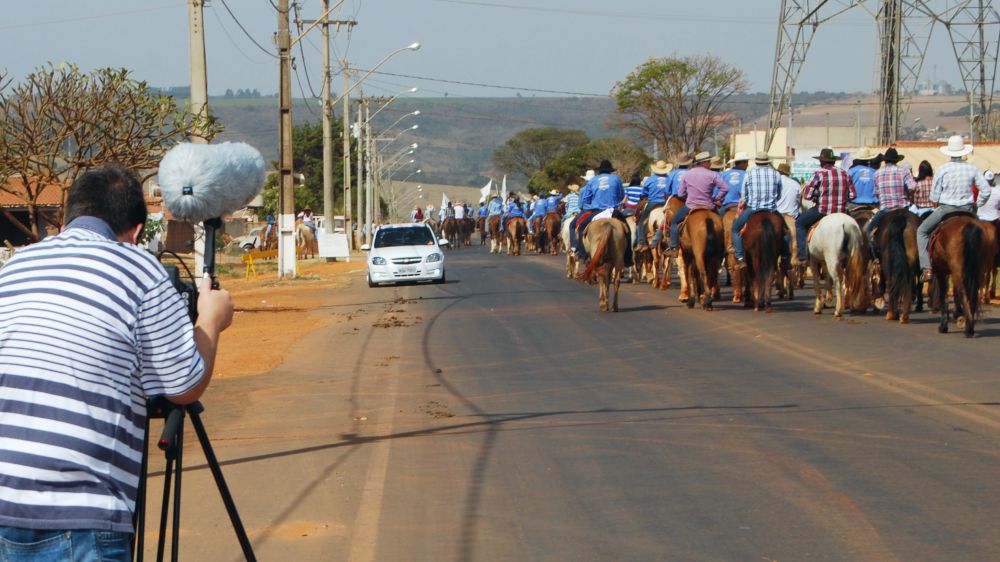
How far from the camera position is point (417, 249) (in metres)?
32.7

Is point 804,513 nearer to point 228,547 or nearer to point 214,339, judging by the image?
point 228,547

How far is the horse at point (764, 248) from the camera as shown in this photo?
20.2m

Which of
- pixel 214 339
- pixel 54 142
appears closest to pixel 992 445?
pixel 214 339

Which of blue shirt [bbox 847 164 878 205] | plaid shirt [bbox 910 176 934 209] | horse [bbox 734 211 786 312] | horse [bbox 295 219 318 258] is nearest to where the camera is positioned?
horse [bbox 734 211 786 312]

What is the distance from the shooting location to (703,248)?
69.4ft

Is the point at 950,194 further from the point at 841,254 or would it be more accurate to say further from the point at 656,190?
the point at 656,190

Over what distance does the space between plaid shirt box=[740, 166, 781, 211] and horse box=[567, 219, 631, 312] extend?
2.12m

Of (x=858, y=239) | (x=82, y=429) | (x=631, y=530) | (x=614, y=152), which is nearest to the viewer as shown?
(x=82, y=429)

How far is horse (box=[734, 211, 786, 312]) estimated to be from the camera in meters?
20.2

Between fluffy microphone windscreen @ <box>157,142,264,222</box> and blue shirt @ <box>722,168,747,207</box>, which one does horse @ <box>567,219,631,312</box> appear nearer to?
blue shirt @ <box>722,168,747,207</box>

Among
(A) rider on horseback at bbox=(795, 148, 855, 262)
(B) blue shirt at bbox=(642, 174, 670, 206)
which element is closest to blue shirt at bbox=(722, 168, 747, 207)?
(B) blue shirt at bbox=(642, 174, 670, 206)

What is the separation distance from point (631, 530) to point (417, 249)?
25667 mm

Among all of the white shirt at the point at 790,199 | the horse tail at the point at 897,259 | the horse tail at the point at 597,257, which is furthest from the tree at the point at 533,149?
the horse tail at the point at 897,259

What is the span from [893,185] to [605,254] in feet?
14.6
